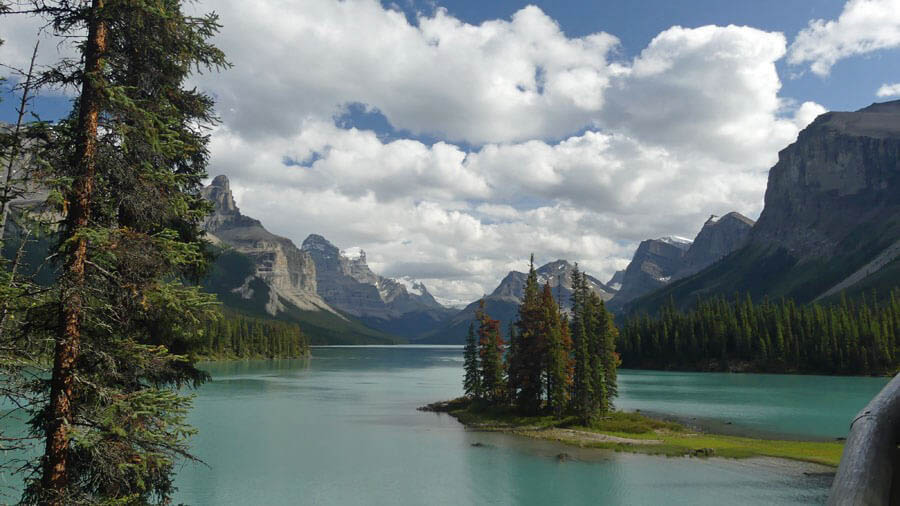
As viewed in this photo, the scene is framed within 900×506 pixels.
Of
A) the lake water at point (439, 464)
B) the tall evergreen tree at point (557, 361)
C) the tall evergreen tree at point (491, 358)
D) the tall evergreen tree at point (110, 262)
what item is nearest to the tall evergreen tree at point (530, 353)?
the tall evergreen tree at point (557, 361)

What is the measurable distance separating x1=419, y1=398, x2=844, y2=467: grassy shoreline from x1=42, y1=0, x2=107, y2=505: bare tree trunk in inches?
1936

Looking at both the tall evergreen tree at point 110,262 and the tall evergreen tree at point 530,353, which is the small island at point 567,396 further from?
the tall evergreen tree at point 110,262

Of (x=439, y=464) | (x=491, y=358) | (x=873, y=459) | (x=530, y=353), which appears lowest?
(x=439, y=464)

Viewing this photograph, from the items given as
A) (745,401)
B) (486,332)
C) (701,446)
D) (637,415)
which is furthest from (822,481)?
(745,401)

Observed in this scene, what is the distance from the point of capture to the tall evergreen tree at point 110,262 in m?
9.98

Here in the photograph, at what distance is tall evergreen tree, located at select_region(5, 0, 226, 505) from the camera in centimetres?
998

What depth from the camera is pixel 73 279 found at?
1018 cm

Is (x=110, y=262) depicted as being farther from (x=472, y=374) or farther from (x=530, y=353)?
(x=472, y=374)

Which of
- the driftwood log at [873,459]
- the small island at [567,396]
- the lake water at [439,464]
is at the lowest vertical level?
the lake water at [439,464]

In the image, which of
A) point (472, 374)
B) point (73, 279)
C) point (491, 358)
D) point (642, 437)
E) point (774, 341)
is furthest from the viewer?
point (774, 341)

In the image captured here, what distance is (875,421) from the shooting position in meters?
3.15

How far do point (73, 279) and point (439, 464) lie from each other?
135 feet

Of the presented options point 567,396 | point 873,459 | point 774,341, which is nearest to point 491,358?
point 567,396

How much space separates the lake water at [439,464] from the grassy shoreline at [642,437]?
2604 mm
